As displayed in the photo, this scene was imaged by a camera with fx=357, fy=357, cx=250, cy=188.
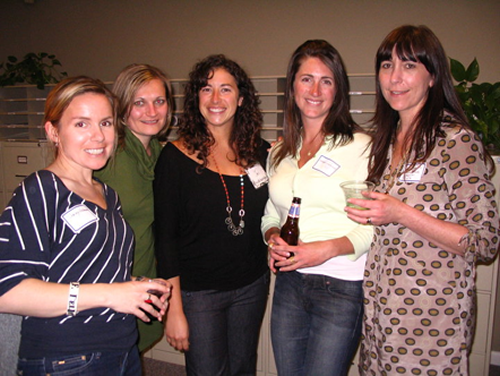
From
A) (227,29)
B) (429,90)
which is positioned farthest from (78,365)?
(227,29)

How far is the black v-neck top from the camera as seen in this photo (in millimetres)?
1670

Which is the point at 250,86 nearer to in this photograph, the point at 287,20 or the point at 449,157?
the point at 449,157

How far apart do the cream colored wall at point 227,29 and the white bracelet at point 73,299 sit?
3.47 metres

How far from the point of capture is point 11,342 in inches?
49.1

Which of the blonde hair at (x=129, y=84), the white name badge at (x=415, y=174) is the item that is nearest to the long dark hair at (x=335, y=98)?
the white name badge at (x=415, y=174)

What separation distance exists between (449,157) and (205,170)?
1.02 meters

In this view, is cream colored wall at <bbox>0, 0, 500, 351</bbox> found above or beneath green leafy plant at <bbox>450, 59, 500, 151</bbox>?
above

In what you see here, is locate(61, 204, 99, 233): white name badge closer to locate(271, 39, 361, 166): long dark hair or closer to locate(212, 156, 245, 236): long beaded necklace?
locate(212, 156, 245, 236): long beaded necklace

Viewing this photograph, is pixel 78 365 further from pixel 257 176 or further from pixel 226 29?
pixel 226 29

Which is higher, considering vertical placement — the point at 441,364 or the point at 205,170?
the point at 205,170

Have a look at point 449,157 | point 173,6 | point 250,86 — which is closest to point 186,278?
point 250,86

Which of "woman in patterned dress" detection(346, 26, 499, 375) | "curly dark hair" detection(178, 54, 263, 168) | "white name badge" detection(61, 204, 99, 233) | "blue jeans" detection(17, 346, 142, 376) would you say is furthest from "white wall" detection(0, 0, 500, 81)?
"blue jeans" detection(17, 346, 142, 376)

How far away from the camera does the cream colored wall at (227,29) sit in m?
4.03

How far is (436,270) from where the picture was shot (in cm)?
133
